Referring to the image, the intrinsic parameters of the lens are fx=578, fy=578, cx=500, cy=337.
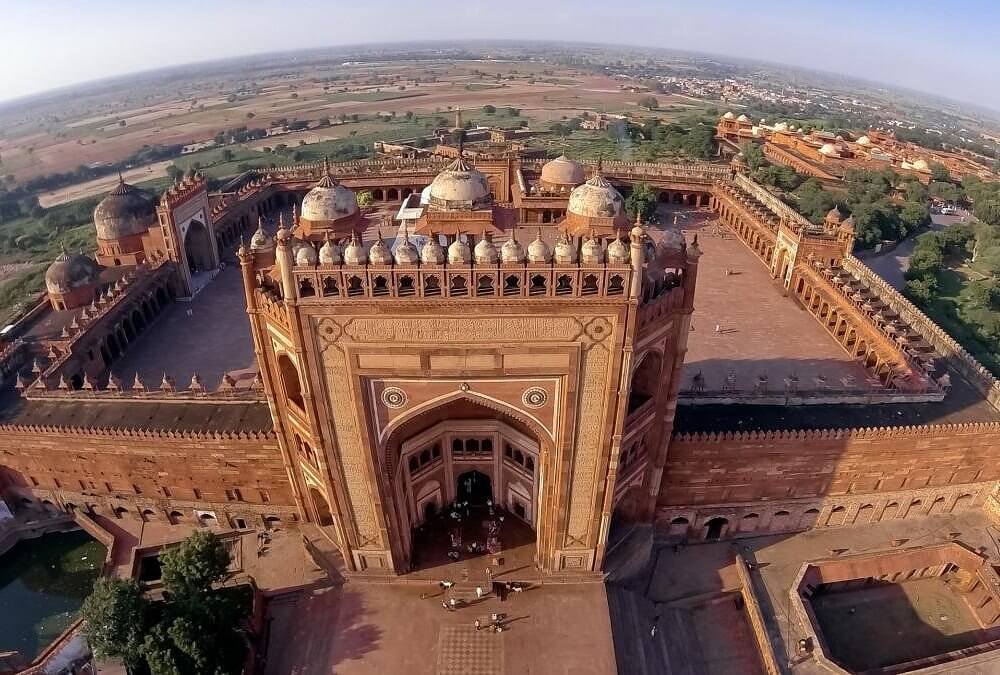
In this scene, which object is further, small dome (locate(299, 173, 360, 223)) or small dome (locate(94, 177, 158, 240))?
small dome (locate(94, 177, 158, 240))

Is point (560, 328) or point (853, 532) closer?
point (560, 328)

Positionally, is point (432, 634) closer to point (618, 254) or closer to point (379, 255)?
point (379, 255)

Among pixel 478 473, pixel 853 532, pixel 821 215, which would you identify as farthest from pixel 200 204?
pixel 821 215

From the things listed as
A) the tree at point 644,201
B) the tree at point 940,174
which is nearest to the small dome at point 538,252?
the tree at point 644,201

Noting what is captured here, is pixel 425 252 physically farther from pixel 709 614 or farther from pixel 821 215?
pixel 821 215

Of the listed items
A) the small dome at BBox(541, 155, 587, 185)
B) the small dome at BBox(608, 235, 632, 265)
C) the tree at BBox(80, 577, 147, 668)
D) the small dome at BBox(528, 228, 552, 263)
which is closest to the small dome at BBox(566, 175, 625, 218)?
the small dome at BBox(608, 235, 632, 265)

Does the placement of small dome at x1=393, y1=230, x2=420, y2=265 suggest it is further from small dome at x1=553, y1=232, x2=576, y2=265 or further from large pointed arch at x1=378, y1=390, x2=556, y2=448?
large pointed arch at x1=378, y1=390, x2=556, y2=448
